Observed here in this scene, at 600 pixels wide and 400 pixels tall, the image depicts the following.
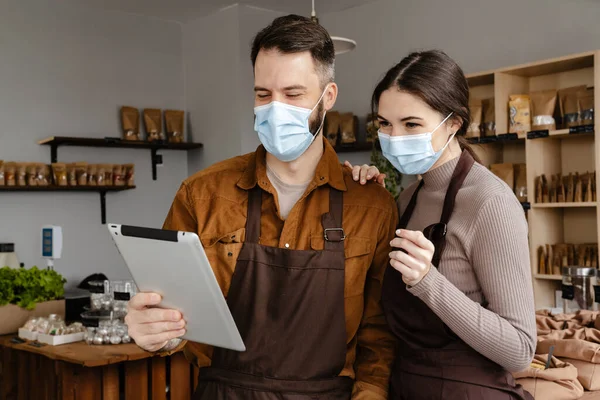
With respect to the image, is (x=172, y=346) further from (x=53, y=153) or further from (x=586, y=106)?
(x=53, y=153)

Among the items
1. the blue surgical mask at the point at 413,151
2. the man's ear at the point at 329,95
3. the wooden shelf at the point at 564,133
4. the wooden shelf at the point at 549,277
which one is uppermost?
the wooden shelf at the point at 564,133

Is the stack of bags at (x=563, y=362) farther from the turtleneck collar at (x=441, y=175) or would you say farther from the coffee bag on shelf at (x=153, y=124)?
the coffee bag on shelf at (x=153, y=124)

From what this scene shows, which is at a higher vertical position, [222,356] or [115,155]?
[115,155]

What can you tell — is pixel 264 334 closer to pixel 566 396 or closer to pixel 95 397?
pixel 566 396

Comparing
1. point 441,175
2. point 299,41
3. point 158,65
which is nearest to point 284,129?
point 299,41

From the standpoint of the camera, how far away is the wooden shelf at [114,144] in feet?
17.7

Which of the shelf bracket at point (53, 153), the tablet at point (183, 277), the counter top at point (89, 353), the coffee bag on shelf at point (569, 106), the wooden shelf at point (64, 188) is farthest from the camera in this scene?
the shelf bracket at point (53, 153)

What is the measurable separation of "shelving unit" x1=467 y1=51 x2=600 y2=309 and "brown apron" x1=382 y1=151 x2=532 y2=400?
9.72 feet

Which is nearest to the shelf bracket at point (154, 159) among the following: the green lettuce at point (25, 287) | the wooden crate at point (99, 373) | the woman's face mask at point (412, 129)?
the green lettuce at point (25, 287)

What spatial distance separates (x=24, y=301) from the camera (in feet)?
11.7

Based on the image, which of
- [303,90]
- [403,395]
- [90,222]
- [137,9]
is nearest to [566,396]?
[403,395]

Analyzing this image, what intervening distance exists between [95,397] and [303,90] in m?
1.98

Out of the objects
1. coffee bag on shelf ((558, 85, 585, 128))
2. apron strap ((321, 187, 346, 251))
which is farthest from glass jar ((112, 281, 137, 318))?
coffee bag on shelf ((558, 85, 585, 128))

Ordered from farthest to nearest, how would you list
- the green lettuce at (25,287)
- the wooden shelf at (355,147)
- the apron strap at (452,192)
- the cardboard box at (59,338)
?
1. the wooden shelf at (355,147)
2. the green lettuce at (25,287)
3. the cardboard box at (59,338)
4. the apron strap at (452,192)
